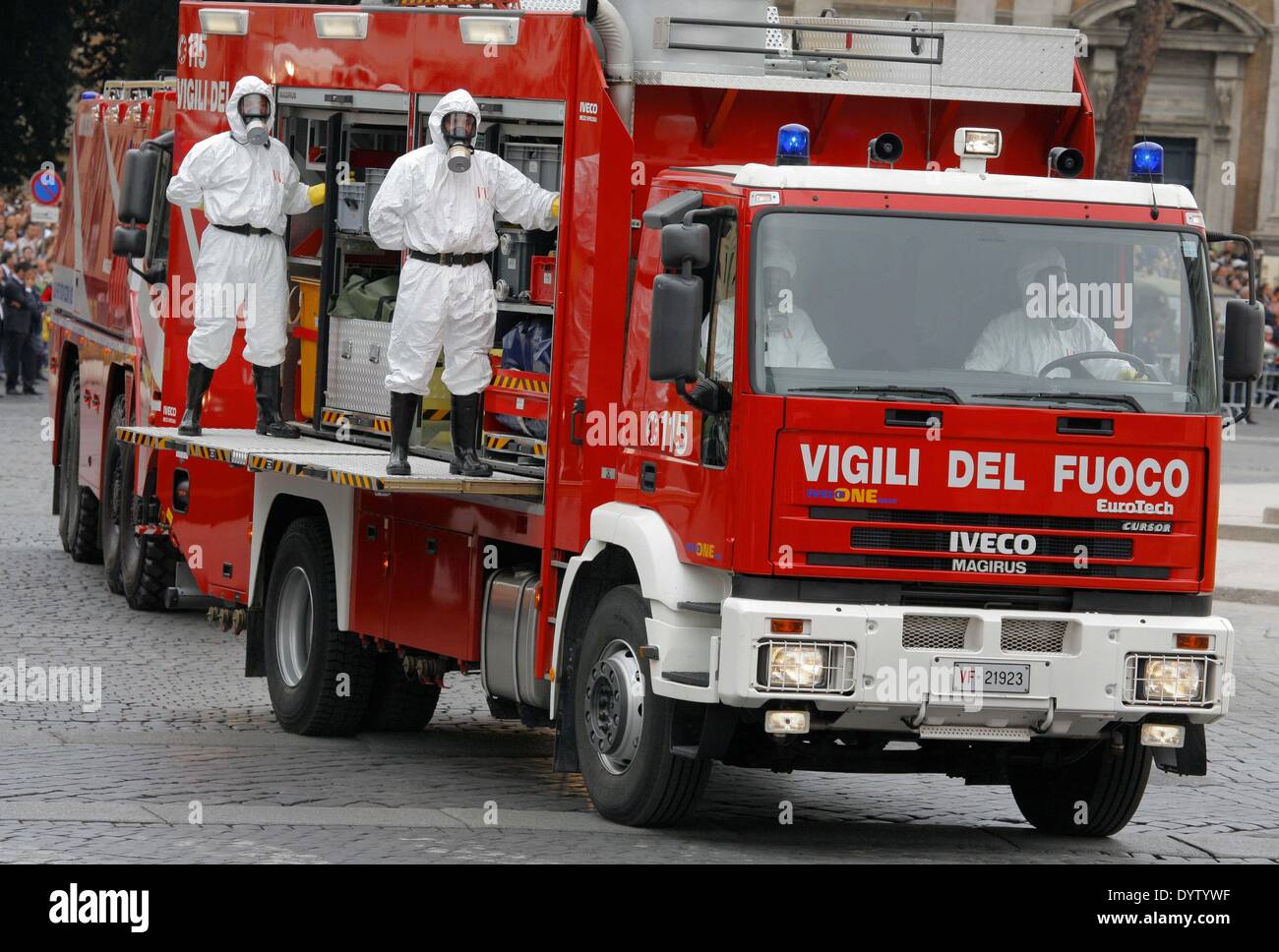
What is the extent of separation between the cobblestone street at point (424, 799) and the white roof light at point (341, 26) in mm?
3225

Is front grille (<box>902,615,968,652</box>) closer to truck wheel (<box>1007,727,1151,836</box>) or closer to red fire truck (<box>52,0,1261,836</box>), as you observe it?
red fire truck (<box>52,0,1261,836</box>)

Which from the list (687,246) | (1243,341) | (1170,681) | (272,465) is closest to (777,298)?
(687,246)

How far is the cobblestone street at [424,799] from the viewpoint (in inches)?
343

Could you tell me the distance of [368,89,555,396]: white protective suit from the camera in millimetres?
10148

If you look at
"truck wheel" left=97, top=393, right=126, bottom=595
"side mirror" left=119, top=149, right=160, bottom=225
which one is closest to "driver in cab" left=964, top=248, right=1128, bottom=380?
"side mirror" left=119, top=149, right=160, bottom=225

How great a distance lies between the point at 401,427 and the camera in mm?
10359

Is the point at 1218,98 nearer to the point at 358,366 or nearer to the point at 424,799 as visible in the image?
the point at 358,366

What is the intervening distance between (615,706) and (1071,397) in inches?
79.9

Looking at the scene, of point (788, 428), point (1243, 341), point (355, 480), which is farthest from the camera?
point (355, 480)

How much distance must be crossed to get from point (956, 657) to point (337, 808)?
8.42ft

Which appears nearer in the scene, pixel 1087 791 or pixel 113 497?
pixel 1087 791

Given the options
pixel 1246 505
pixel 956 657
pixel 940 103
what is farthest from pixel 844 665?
pixel 1246 505

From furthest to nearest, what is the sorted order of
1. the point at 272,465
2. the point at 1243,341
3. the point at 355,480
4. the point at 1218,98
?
the point at 1218,98, the point at 272,465, the point at 355,480, the point at 1243,341
